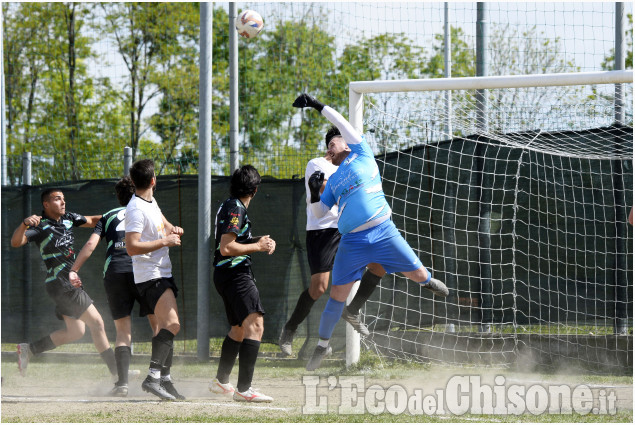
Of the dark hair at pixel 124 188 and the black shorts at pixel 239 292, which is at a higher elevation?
the dark hair at pixel 124 188

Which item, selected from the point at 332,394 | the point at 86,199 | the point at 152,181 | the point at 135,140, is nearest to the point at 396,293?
the point at 332,394

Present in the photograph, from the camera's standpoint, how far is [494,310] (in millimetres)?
8117

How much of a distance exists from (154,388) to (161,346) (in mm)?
335

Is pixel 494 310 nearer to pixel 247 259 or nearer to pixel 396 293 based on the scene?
pixel 396 293

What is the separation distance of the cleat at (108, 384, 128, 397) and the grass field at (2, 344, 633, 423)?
0.10 m

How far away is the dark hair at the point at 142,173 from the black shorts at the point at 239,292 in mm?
915

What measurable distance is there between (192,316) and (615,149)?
5095 mm

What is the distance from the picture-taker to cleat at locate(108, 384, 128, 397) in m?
6.57

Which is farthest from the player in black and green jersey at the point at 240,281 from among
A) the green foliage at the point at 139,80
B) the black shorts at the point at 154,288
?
the green foliage at the point at 139,80

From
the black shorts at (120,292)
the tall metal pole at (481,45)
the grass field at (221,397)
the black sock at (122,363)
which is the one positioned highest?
the tall metal pole at (481,45)

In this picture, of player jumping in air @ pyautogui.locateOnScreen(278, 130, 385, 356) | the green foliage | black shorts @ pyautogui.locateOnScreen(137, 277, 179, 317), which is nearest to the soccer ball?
player jumping in air @ pyautogui.locateOnScreen(278, 130, 385, 356)

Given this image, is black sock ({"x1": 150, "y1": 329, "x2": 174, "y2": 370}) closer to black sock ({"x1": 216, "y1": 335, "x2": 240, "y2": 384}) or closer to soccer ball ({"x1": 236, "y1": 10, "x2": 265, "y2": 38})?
black sock ({"x1": 216, "y1": 335, "x2": 240, "y2": 384})

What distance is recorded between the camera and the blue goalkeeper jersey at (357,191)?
6027 millimetres

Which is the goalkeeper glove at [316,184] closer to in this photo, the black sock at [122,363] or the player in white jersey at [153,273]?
the player in white jersey at [153,273]
